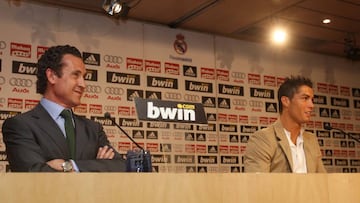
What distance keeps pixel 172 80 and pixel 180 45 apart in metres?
0.43

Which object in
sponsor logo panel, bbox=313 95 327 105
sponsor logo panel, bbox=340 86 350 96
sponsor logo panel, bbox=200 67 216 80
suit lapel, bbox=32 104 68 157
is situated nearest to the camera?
suit lapel, bbox=32 104 68 157

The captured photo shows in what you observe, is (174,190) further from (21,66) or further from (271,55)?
(271,55)

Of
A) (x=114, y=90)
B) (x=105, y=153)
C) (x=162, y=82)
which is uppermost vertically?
(x=162, y=82)

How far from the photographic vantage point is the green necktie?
223 centimetres

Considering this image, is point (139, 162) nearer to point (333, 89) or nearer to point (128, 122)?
point (128, 122)

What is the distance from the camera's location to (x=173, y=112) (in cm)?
205

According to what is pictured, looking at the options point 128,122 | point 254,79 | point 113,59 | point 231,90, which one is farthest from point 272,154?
point 254,79

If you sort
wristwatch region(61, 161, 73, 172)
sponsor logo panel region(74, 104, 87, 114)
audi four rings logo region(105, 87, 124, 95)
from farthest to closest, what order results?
1. audi four rings logo region(105, 87, 124, 95)
2. sponsor logo panel region(74, 104, 87, 114)
3. wristwatch region(61, 161, 73, 172)

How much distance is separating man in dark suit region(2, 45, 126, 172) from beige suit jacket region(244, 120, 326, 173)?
870 millimetres

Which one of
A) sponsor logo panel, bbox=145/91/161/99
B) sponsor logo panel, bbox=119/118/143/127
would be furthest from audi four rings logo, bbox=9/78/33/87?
sponsor logo panel, bbox=145/91/161/99

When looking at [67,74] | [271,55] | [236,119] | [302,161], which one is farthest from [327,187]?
[271,55]

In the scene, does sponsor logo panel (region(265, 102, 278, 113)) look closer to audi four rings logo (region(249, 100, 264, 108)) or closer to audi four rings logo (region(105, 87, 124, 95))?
audi four rings logo (region(249, 100, 264, 108))

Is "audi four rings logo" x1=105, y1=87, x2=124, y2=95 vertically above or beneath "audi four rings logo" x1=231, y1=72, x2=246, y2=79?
beneath

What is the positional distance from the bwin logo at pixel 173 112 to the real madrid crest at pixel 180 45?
3.46 m
